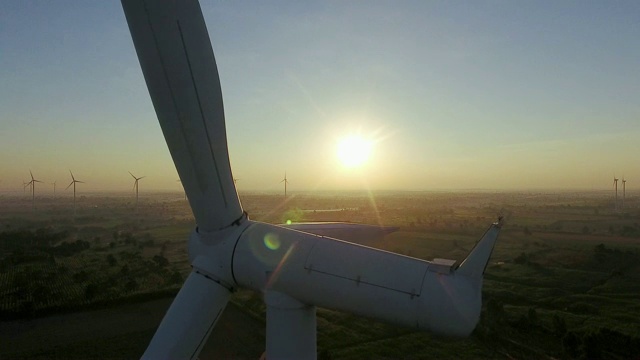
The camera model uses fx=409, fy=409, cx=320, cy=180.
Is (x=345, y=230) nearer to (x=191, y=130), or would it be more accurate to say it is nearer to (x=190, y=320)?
(x=190, y=320)

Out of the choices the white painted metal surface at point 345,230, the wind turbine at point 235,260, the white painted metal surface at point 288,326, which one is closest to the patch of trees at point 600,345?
the white painted metal surface at point 345,230

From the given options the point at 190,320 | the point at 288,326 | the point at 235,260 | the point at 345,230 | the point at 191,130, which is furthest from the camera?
the point at 345,230

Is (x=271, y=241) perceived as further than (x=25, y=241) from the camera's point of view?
No

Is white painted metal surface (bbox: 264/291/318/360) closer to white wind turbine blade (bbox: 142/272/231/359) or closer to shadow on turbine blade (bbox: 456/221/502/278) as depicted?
white wind turbine blade (bbox: 142/272/231/359)

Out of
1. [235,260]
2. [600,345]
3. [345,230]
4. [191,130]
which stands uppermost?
[191,130]

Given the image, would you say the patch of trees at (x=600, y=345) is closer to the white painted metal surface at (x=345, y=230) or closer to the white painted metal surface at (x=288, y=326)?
the white painted metal surface at (x=345, y=230)

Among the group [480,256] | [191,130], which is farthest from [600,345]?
[191,130]
